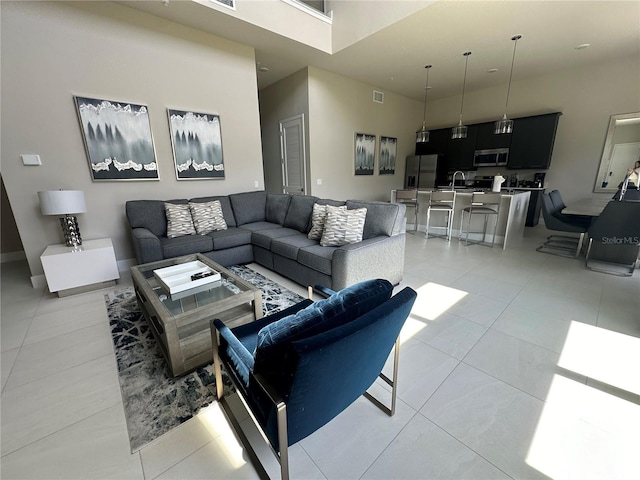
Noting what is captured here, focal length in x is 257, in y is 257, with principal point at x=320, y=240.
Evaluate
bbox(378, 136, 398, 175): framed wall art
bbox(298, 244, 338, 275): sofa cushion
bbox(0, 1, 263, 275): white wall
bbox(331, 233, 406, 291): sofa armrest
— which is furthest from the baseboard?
bbox(378, 136, 398, 175): framed wall art

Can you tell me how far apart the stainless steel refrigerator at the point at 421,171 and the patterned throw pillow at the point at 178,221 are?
567 centimetres

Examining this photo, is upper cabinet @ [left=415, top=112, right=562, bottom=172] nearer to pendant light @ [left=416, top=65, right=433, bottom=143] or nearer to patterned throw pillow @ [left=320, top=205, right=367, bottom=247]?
pendant light @ [left=416, top=65, right=433, bottom=143]

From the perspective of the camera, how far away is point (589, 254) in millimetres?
3504

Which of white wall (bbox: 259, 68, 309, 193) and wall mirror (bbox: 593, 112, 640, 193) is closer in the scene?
wall mirror (bbox: 593, 112, 640, 193)

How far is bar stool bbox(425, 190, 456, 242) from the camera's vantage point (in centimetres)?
436

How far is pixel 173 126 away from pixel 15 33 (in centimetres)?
150

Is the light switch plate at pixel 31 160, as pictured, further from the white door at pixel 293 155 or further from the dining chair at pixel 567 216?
the dining chair at pixel 567 216

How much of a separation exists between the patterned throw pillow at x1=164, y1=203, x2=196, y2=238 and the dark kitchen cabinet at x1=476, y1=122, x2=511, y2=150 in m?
6.40

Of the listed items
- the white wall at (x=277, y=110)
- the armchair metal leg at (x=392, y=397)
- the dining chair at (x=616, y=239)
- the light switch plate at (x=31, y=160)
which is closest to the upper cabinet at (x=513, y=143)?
the dining chair at (x=616, y=239)

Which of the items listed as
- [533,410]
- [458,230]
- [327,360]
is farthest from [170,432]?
[458,230]

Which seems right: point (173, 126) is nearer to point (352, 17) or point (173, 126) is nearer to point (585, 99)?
point (352, 17)

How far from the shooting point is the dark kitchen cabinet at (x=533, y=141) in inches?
201

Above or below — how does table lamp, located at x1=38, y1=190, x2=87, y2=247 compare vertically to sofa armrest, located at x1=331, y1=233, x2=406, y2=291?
above

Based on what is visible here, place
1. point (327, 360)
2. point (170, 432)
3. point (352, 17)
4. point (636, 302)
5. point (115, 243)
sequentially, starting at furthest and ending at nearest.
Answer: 1. point (352, 17)
2. point (115, 243)
3. point (636, 302)
4. point (170, 432)
5. point (327, 360)
